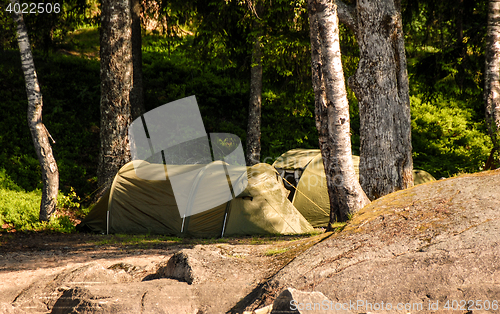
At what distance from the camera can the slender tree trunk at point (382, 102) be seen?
20.5 ft

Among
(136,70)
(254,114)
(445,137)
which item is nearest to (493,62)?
(445,137)

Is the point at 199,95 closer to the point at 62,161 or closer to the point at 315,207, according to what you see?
the point at 62,161

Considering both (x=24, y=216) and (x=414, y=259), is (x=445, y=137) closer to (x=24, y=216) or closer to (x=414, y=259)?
(x=414, y=259)

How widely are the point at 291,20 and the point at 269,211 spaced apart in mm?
5766

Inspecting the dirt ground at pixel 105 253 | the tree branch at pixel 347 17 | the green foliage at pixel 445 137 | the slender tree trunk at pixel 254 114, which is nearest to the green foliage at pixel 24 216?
the dirt ground at pixel 105 253

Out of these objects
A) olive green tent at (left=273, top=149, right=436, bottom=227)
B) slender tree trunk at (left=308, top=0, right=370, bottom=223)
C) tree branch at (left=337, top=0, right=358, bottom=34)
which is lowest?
olive green tent at (left=273, top=149, right=436, bottom=227)

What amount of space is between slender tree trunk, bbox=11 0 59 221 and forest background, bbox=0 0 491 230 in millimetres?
393

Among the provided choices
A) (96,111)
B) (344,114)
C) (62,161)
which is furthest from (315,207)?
(96,111)

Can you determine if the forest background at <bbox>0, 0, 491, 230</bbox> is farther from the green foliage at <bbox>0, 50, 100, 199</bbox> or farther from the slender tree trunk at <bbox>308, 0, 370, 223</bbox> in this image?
the slender tree trunk at <bbox>308, 0, 370, 223</bbox>

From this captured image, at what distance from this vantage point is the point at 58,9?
1179cm

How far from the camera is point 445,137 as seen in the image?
616 inches

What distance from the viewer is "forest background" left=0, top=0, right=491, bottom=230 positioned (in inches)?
415

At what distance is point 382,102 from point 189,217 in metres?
4.42

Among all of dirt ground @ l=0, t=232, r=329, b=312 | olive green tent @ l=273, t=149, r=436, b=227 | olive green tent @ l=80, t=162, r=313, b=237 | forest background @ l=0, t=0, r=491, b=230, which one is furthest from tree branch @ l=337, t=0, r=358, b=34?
dirt ground @ l=0, t=232, r=329, b=312
